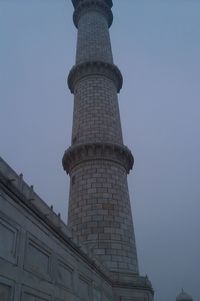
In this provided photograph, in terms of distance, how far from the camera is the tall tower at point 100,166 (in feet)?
64.8

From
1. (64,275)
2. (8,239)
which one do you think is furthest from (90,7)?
(8,239)

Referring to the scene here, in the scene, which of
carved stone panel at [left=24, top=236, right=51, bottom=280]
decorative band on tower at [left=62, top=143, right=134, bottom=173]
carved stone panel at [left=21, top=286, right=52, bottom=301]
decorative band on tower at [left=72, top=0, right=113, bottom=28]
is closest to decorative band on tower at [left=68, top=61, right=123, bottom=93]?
decorative band on tower at [left=62, top=143, right=134, bottom=173]

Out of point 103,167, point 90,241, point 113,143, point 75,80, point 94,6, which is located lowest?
point 90,241

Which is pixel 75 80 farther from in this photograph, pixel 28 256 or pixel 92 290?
A: pixel 28 256

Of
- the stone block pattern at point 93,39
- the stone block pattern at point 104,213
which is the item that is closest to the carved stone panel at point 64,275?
the stone block pattern at point 104,213

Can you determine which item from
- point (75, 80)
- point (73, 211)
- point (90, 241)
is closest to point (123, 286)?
point (90, 241)

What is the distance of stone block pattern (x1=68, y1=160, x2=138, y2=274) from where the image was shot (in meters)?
19.5

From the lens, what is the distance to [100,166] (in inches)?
880

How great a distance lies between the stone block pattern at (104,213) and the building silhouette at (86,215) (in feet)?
0.18

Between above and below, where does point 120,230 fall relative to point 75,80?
below

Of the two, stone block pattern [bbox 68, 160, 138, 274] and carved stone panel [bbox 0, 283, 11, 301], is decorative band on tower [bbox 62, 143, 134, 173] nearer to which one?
stone block pattern [bbox 68, 160, 138, 274]

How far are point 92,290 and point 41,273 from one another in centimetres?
561

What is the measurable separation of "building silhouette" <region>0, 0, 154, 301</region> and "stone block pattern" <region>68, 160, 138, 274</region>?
0.18 ft

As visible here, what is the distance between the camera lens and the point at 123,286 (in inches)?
738
